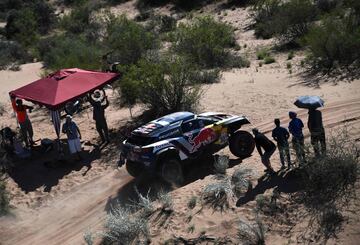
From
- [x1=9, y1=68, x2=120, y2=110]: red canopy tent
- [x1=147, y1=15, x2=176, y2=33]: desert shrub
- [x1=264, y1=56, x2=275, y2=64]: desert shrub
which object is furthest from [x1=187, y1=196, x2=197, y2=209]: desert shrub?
[x1=147, y1=15, x2=176, y2=33]: desert shrub

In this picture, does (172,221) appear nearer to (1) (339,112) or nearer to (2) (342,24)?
(1) (339,112)

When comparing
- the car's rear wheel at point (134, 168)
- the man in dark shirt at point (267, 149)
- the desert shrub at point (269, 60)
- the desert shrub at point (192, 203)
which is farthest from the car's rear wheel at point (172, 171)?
the desert shrub at point (269, 60)

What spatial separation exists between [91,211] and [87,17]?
110ft

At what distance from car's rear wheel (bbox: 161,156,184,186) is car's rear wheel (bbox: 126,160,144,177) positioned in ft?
1.94

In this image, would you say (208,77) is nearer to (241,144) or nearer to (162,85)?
(162,85)

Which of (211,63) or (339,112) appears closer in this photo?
(339,112)

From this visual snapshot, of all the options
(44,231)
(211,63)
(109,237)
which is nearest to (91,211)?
(44,231)

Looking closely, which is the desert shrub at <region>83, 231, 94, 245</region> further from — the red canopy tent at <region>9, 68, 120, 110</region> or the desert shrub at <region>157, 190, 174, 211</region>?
the red canopy tent at <region>9, 68, 120, 110</region>

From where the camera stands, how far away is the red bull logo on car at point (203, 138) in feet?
43.5

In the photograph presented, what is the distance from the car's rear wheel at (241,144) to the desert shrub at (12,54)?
22872 millimetres

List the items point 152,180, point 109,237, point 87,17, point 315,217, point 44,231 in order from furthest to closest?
point 87,17
point 152,180
point 44,231
point 109,237
point 315,217

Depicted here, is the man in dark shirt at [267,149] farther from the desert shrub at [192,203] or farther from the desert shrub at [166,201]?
the desert shrub at [166,201]

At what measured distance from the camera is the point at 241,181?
11.4m

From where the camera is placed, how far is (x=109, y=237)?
34.4ft
